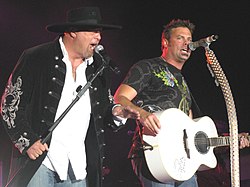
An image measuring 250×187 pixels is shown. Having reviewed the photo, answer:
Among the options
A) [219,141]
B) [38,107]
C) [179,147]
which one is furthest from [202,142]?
[38,107]

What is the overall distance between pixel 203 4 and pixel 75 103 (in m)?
4.44

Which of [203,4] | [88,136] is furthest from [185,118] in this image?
[203,4]

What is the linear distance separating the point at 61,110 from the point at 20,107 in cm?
29

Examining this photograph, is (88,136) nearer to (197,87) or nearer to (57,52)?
(57,52)

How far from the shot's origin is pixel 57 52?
3.34m

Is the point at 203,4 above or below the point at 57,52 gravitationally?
above

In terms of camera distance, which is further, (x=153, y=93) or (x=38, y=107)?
(x=153, y=93)

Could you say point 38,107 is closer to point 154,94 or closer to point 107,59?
point 107,59

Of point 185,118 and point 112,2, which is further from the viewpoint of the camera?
point 112,2

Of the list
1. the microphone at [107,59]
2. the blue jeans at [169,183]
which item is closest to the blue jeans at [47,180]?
the blue jeans at [169,183]

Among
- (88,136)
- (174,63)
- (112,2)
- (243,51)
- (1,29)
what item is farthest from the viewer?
(243,51)

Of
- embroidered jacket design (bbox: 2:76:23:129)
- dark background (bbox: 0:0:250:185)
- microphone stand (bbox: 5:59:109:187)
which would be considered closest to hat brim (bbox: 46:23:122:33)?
microphone stand (bbox: 5:59:109:187)

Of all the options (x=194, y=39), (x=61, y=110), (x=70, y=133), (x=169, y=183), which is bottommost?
(x=169, y=183)

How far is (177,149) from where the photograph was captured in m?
3.76
